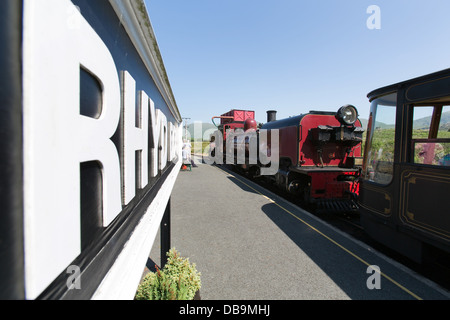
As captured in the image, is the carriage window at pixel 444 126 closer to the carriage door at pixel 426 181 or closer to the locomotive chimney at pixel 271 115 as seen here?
the carriage door at pixel 426 181

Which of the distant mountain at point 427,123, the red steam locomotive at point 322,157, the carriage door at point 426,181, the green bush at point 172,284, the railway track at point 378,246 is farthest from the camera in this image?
the red steam locomotive at point 322,157

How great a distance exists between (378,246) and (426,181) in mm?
2058

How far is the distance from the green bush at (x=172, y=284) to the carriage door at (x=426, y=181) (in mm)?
3232

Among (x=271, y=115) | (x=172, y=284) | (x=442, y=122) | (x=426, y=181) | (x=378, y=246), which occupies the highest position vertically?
(x=271, y=115)

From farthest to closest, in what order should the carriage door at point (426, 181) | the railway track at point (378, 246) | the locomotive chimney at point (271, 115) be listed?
1. the locomotive chimney at point (271, 115)
2. the railway track at point (378, 246)
3. the carriage door at point (426, 181)

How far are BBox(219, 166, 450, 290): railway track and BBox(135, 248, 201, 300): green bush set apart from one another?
3.45 m

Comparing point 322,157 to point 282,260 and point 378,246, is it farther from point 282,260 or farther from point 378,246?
point 282,260

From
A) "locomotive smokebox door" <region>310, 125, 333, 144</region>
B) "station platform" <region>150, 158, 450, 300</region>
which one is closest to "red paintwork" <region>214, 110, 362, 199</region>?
"locomotive smokebox door" <region>310, 125, 333, 144</region>

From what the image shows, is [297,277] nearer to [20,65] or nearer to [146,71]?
[146,71]

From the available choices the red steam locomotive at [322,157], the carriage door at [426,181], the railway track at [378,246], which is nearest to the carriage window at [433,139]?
the carriage door at [426,181]

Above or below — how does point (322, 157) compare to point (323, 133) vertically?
below

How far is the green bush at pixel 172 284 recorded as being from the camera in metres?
2.44

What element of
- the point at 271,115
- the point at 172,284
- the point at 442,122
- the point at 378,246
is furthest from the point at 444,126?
the point at 271,115

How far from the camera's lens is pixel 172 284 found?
2469mm
